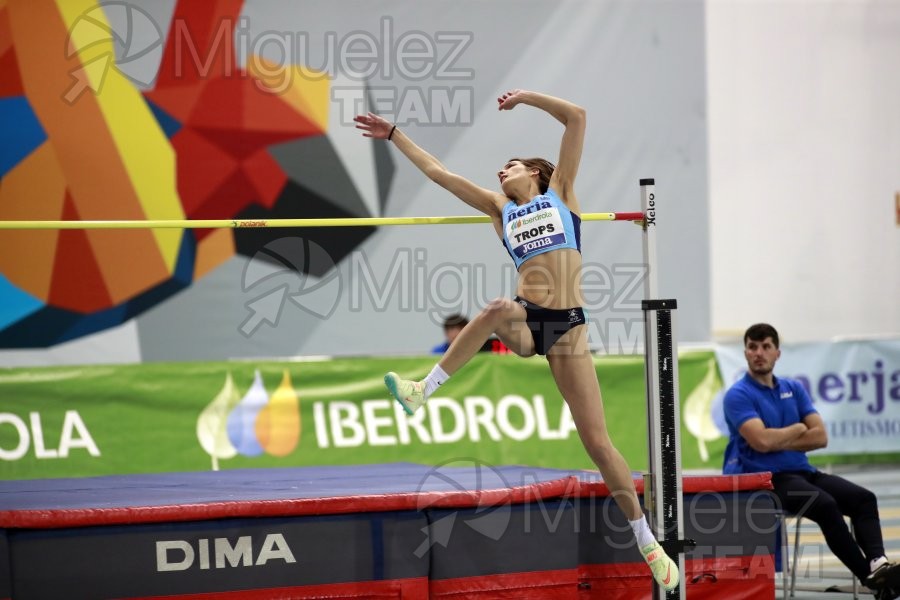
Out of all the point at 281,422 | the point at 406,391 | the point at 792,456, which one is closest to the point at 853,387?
the point at 792,456

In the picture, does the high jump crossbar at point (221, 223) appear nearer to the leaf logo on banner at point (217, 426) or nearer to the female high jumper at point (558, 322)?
the female high jumper at point (558, 322)

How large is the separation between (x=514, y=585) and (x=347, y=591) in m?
0.72

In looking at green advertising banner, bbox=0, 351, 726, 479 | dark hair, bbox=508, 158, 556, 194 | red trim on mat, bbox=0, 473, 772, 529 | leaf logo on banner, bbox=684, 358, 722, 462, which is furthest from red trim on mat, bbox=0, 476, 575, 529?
leaf logo on banner, bbox=684, 358, 722, 462

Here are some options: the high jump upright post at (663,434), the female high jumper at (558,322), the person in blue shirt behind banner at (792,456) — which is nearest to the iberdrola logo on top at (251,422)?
the person in blue shirt behind banner at (792,456)

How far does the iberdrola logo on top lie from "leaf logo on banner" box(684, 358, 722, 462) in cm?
330

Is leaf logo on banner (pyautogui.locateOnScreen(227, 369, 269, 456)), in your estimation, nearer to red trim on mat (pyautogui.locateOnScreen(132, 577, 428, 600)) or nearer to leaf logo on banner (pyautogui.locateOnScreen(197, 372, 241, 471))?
leaf logo on banner (pyautogui.locateOnScreen(197, 372, 241, 471))

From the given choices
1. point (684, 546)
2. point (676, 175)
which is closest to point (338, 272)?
point (676, 175)

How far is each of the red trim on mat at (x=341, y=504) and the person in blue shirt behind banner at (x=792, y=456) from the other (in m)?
0.52

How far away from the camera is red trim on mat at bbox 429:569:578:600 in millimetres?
4668

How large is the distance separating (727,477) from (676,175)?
5.85 metres

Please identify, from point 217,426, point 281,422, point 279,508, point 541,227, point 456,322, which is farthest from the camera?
point 281,422

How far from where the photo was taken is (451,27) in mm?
9883

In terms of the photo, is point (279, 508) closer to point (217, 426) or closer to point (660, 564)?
point (660, 564)

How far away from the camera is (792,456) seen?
573 cm
